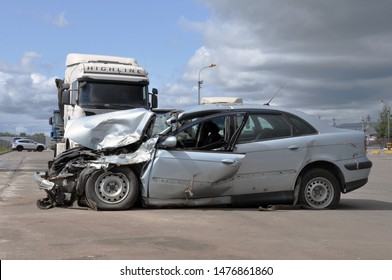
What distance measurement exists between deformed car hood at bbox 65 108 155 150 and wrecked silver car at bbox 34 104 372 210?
18 millimetres

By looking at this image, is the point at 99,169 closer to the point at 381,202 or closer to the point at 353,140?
the point at 353,140

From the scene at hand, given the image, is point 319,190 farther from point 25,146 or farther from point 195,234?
point 25,146

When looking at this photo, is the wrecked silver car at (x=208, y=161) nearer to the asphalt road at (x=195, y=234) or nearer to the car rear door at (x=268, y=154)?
the car rear door at (x=268, y=154)

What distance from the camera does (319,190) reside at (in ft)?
27.8

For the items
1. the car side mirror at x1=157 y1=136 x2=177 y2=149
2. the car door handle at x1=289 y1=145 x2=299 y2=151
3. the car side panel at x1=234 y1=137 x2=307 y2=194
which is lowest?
the car side panel at x1=234 y1=137 x2=307 y2=194

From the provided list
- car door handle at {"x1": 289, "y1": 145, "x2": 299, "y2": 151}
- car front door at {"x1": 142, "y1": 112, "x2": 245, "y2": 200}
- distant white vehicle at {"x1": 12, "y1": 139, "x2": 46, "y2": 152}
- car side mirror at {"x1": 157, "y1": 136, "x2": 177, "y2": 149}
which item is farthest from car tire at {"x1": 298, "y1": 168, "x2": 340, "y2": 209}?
distant white vehicle at {"x1": 12, "y1": 139, "x2": 46, "y2": 152}

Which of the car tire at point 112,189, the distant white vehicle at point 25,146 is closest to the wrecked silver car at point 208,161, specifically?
the car tire at point 112,189

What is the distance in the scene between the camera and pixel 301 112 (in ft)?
28.5

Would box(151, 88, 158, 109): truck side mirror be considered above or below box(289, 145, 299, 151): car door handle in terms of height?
above

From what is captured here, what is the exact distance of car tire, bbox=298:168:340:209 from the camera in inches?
329

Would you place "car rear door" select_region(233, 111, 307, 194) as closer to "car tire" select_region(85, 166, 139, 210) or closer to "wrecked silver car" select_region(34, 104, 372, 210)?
"wrecked silver car" select_region(34, 104, 372, 210)

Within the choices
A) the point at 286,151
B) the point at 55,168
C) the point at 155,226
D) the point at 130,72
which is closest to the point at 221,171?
the point at 286,151

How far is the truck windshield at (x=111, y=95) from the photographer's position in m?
13.9

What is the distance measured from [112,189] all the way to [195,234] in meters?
2.29
